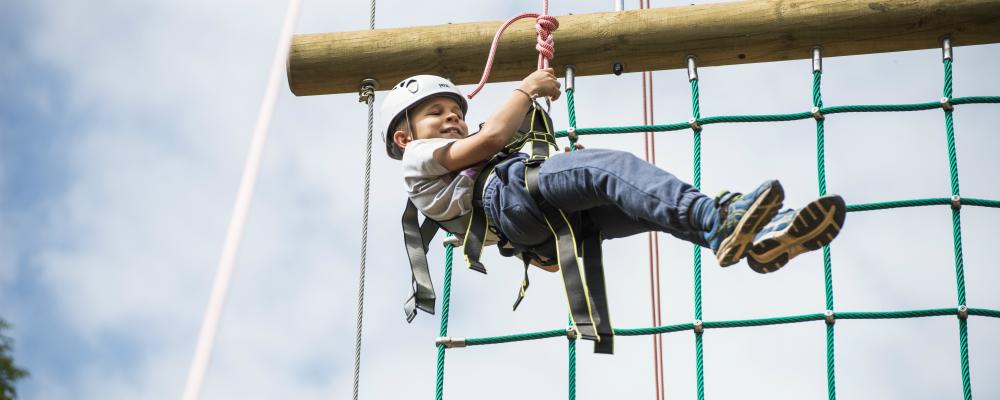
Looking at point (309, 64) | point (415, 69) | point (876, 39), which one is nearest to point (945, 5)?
point (876, 39)

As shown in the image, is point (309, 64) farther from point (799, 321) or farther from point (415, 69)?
point (799, 321)

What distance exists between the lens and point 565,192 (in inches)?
124

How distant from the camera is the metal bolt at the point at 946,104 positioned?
13.5ft

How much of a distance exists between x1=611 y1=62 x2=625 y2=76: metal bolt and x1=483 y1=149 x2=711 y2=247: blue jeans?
94cm

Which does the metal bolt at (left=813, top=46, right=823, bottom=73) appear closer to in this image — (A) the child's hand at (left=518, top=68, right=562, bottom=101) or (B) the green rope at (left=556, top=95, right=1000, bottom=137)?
(B) the green rope at (left=556, top=95, right=1000, bottom=137)

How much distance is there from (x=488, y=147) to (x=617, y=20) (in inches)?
40.2

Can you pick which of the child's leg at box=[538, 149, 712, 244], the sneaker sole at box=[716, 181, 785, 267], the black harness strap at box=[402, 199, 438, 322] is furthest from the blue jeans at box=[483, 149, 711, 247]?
the black harness strap at box=[402, 199, 438, 322]

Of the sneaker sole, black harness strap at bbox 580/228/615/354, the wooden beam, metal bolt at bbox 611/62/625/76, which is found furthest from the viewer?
metal bolt at bbox 611/62/625/76

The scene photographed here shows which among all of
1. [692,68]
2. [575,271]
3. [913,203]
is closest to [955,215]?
[913,203]

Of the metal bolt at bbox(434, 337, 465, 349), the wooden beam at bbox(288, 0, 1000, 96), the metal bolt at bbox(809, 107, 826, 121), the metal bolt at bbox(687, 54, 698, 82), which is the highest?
the wooden beam at bbox(288, 0, 1000, 96)

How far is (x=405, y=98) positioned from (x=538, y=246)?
542 mm

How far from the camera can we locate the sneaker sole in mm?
2736

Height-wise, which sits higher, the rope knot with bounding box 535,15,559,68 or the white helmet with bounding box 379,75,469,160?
the rope knot with bounding box 535,15,559,68

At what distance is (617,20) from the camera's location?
416 centimetres
